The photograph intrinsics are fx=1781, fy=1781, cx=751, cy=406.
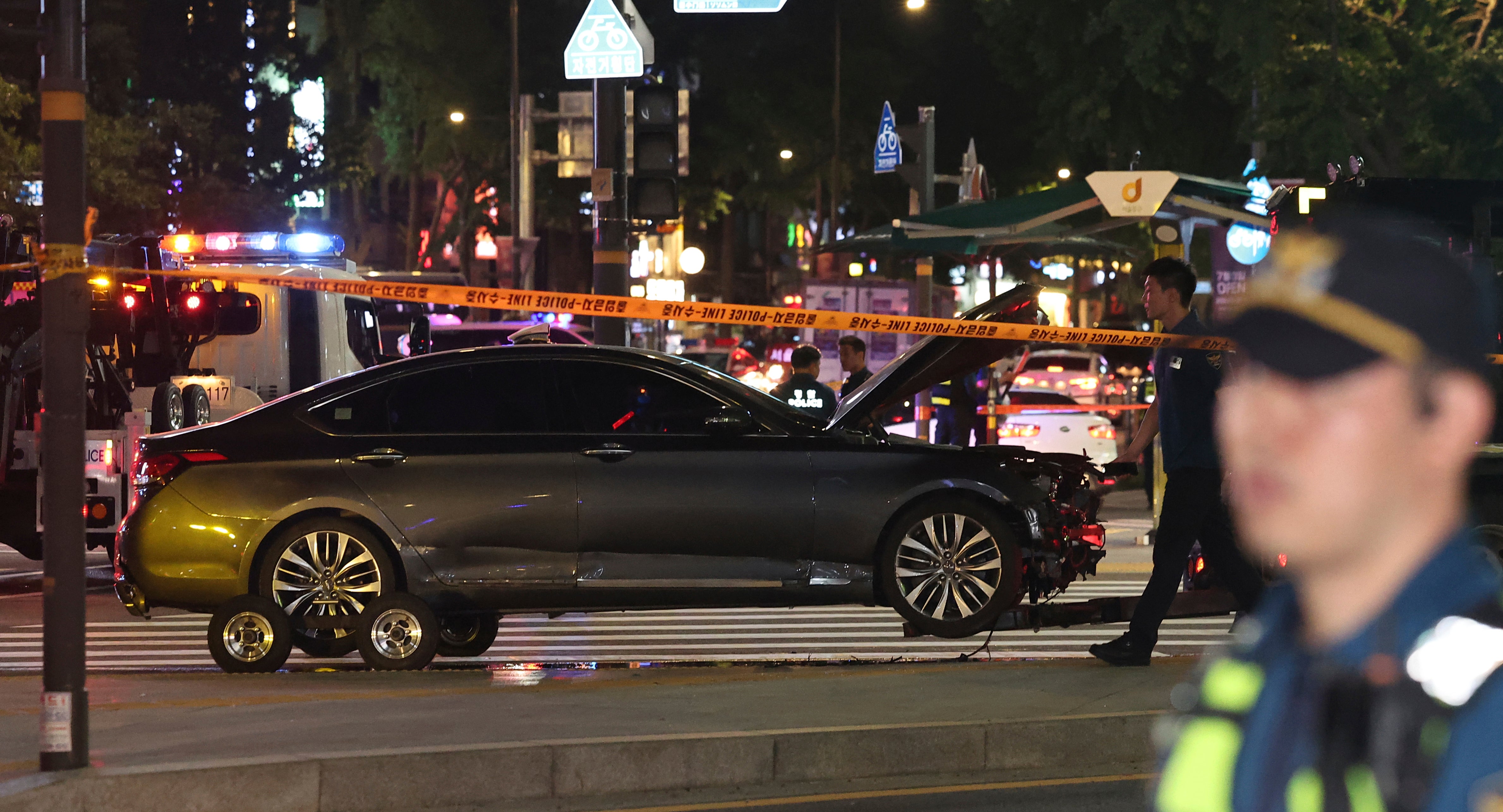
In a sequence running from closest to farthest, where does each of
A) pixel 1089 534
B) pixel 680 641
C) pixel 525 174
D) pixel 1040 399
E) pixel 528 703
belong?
pixel 528 703, pixel 1089 534, pixel 680 641, pixel 525 174, pixel 1040 399

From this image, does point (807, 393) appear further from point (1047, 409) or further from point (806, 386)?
point (1047, 409)

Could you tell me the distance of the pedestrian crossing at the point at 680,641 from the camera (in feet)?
30.4

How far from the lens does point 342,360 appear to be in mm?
16562

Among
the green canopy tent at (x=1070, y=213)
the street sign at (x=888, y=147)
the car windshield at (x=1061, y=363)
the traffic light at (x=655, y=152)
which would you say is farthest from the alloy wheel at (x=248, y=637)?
the car windshield at (x=1061, y=363)

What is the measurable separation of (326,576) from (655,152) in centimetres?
557

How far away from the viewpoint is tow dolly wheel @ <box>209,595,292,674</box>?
8.52 metres

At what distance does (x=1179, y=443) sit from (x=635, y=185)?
258 inches

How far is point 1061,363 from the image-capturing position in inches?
1535

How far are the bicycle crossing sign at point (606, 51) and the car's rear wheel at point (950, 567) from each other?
544 cm

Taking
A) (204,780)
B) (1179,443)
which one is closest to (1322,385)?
(204,780)

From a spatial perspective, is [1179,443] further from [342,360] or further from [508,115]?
[508,115]

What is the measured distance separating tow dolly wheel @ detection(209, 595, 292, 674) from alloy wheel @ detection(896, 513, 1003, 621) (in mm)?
3050

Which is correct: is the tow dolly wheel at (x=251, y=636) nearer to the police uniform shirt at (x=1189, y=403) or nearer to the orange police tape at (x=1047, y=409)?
the police uniform shirt at (x=1189, y=403)

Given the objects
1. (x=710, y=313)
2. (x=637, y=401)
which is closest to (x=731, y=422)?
(x=637, y=401)
